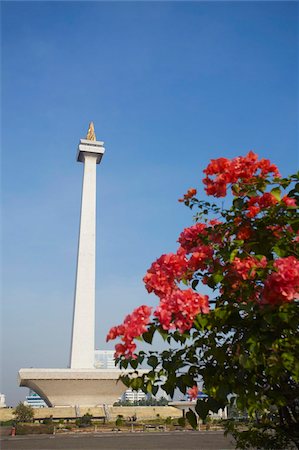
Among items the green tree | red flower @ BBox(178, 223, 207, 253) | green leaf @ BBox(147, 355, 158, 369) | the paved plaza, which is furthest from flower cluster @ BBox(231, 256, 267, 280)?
the green tree

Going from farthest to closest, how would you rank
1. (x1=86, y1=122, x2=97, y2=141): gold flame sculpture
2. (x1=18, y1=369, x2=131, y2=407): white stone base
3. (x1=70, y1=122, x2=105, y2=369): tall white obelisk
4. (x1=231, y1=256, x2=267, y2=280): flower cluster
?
(x1=86, y1=122, x2=97, y2=141): gold flame sculpture → (x1=70, y1=122, x2=105, y2=369): tall white obelisk → (x1=18, y1=369, x2=131, y2=407): white stone base → (x1=231, y1=256, x2=267, y2=280): flower cluster

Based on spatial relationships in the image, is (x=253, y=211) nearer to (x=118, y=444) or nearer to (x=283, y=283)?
(x=283, y=283)

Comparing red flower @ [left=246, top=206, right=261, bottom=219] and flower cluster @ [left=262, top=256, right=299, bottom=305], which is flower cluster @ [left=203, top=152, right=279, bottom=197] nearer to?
red flower @ [left=246, top=206, right=261, bottom=219]

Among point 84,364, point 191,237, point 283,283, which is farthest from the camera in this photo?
point 84,364

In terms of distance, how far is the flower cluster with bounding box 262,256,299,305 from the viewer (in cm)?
267

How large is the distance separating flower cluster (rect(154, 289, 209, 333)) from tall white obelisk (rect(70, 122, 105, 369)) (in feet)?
123

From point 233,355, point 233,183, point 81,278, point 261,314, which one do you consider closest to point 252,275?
point 261,314

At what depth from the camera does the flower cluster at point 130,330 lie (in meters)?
2.77

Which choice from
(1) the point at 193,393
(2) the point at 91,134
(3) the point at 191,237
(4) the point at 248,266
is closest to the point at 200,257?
(3) the point at 191,237

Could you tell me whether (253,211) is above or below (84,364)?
below

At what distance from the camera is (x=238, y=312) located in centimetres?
297

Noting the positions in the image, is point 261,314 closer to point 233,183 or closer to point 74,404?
point 233,183

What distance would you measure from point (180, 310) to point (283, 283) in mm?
640

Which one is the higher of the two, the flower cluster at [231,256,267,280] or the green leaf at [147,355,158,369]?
the flower cluster at [231,256,267,280]
